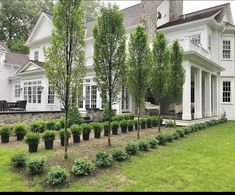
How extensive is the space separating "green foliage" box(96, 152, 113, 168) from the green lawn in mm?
170

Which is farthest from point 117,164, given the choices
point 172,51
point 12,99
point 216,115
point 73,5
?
point 12,99

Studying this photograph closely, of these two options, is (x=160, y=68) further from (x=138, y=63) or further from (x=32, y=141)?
(x=32, y=141)

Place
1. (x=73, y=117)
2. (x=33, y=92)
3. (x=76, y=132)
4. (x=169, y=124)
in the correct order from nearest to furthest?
(x=76, y=132), (x=73, y=117), (x=169, y=124), (x=33, y=92)

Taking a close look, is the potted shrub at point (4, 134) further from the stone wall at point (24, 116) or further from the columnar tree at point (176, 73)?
the columnar tree at point (176, 73)

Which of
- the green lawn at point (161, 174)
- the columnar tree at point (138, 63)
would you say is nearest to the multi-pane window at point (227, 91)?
the columnar tree at point (138, 63)

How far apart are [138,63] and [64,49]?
3.77 m

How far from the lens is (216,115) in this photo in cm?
1864

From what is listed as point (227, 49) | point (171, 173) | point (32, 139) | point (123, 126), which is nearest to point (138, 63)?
point (123, 126)

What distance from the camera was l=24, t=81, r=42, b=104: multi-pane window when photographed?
20175 mm

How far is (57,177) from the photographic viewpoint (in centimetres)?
475

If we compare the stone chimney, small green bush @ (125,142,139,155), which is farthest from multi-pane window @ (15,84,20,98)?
small green bush @ (125,142,139,155)

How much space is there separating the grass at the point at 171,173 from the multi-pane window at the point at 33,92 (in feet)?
48.7

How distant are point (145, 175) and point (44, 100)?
15937mm

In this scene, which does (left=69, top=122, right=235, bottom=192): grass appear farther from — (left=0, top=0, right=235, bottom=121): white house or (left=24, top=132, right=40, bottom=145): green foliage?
(left=0, top=0, right=235, bottom=121): white house
